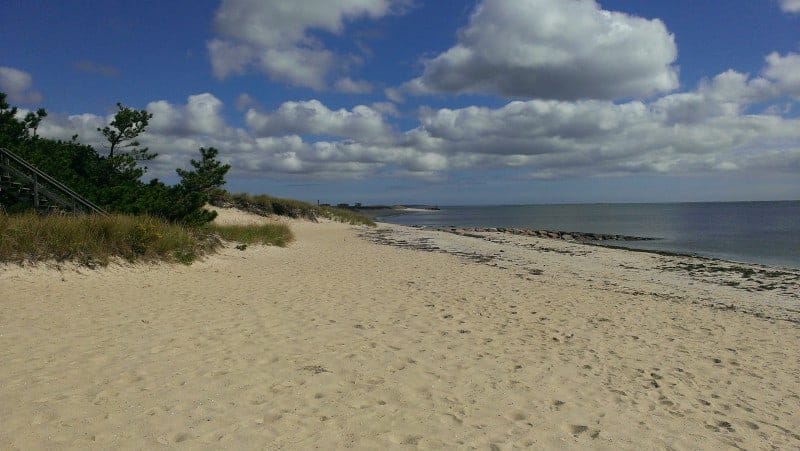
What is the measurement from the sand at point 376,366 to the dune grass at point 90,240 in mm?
537

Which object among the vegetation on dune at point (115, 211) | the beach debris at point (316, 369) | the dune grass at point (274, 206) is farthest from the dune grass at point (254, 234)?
the dune grass at point (274, 206)

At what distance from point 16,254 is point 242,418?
889cm

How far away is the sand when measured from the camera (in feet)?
14.2

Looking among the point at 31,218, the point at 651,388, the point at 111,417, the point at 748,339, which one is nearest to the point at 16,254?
the point at 31,218

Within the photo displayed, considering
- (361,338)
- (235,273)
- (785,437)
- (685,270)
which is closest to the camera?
(785,437)

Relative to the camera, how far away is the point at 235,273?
542 inches

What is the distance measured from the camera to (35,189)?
14.2m

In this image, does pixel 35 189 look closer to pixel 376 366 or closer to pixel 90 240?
pixel 90 240

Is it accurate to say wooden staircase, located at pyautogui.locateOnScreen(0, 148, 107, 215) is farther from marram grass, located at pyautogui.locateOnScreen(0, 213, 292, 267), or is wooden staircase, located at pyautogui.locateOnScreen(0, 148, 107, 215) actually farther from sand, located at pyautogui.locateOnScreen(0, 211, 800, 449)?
sand, located at pyautogui.locateOnScreen(0, 211, 800, 449)

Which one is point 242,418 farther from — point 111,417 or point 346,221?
point 346,221

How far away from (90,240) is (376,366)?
9359 mm

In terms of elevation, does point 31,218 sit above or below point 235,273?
above

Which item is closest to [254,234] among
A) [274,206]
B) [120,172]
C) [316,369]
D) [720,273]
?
[120,172]

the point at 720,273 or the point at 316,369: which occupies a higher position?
the point at 316,369
